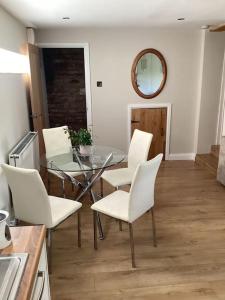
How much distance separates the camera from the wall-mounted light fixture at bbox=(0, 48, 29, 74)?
2.51 m

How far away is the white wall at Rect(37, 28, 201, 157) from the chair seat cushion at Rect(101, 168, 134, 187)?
162 centimetres

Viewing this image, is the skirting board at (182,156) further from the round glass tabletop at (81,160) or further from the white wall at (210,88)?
the round glass tabletop at (81,160)

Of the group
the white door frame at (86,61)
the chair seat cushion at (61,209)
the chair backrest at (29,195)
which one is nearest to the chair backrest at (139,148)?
the chair seat cushion at (61,209)

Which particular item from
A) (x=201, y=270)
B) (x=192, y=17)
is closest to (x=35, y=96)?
(x=192, y=17)

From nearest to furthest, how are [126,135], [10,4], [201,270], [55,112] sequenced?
[201,270] < [10,4] < [126,135] < [55,112]

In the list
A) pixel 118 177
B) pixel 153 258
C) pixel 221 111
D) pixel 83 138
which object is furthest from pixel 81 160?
pixel 221 111

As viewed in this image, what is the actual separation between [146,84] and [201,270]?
311 cm

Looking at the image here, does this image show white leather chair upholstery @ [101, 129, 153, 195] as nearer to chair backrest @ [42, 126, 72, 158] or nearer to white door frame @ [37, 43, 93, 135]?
chair backrest @ [42, 126, 72, 158]

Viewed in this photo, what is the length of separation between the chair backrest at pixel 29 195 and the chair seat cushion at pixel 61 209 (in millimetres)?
85

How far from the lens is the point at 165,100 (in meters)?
4.51

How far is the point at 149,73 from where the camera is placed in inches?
172

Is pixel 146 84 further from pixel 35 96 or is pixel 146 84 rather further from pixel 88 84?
pixel 35 96

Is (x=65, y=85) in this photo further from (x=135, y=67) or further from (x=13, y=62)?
(x=13, y=62)

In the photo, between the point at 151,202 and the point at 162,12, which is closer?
the point at 151,202
